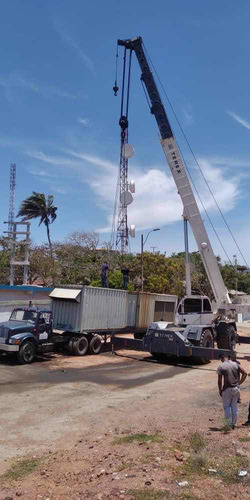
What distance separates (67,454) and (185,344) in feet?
35.5

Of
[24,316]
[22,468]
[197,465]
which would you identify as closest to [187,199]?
[24,316]

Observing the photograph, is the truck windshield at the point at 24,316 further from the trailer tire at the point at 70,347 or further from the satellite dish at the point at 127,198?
the satellite dish at the point at 127,198

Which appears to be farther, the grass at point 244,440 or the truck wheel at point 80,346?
the truck wheel at point 80,346

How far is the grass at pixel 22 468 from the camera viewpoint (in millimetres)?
6719

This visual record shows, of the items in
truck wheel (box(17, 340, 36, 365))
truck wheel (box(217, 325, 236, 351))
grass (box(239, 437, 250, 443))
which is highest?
truck wheel (box(217, 325, 236, 351))

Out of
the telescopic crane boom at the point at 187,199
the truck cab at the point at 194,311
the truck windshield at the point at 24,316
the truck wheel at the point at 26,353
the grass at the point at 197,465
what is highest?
the telescopic crane boom at the point at 187,199

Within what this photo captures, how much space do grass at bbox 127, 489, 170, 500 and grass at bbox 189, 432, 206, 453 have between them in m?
1.94

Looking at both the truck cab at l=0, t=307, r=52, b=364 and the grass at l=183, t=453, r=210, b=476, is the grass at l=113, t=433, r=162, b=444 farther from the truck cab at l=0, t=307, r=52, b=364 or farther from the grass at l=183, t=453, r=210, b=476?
the truck cab at l=0, t=307, r=52, b=364

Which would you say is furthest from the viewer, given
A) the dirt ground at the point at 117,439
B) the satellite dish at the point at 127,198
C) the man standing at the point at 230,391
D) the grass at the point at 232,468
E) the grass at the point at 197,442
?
the satellite dish at the point at 127,198

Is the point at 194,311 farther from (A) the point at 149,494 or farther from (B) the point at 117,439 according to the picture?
(A) the point at 149,494

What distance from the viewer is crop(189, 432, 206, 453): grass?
7.66m

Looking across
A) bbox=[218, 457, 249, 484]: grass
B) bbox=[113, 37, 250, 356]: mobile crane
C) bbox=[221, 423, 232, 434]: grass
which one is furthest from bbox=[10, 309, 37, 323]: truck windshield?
bbox=[218, 457, 249, 484]: grass

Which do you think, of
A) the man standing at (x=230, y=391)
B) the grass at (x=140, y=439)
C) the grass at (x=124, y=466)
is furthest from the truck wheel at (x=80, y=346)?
the grass at (x=124, y=466)

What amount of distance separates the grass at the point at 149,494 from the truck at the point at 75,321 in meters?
12.2
